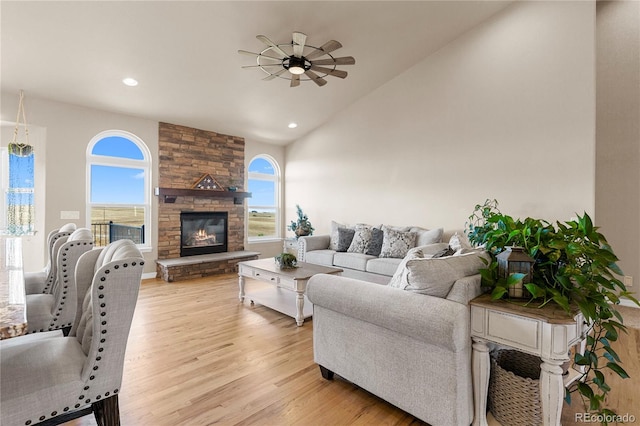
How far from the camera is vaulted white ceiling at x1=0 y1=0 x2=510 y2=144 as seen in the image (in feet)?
10.2

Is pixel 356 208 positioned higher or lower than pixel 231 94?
lower

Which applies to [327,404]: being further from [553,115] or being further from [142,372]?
[553,115]

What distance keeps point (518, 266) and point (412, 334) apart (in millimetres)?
657

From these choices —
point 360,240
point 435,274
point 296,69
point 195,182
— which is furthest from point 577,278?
point 195,182

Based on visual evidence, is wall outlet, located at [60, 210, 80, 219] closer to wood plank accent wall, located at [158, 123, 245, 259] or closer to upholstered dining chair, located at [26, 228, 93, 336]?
wood plank accent wall, located at [158, 123, 245, 259]

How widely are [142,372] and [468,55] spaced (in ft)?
17.0

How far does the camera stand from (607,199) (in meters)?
3.96

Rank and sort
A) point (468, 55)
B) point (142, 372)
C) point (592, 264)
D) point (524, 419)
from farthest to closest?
point (468, 55) < point (142, 372) < point (524, 419) < point (592, 264)

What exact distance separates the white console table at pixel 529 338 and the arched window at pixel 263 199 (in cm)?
562

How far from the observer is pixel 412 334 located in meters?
1.62

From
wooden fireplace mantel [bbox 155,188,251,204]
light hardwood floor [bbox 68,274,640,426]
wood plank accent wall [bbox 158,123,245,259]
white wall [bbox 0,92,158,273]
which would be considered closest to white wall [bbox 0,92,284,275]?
white wall [bbox 0,92,158,273]

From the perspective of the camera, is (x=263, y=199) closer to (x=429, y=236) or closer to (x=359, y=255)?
(x=359, y=255)

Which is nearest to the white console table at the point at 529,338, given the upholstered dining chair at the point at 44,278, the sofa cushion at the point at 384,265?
the sofa cushion at the point at 384,265

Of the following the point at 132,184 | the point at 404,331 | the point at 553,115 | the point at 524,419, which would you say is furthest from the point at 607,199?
the point at 132,184
